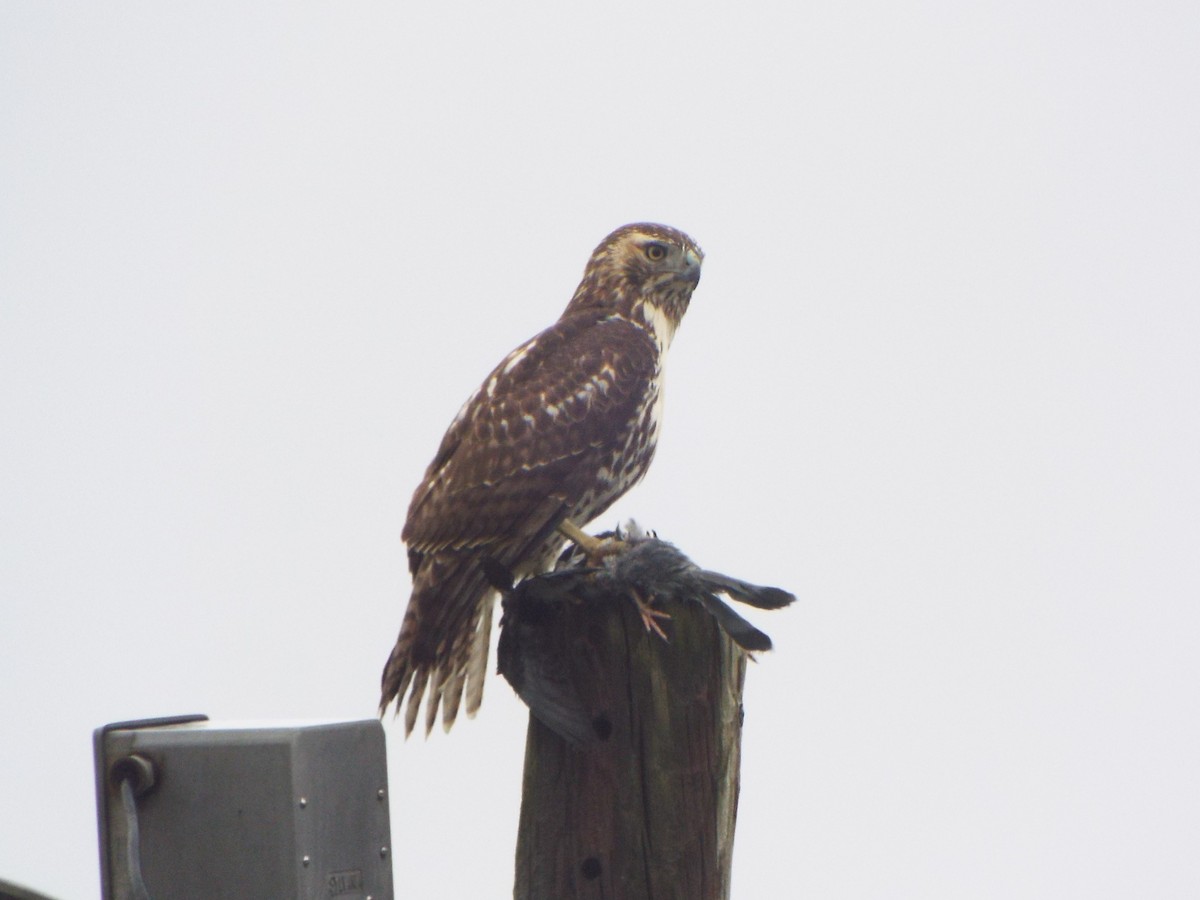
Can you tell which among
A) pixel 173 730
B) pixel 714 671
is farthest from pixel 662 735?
pixel 173 730

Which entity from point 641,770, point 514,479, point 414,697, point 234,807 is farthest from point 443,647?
point 234,807

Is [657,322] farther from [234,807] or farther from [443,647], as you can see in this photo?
[234,807]

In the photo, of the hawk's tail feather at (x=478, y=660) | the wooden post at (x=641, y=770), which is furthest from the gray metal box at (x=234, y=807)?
the hawk's tail feather at (x=478, y=660)

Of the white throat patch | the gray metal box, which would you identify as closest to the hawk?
the white throat patch

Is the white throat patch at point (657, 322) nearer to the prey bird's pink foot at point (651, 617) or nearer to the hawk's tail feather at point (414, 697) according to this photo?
the hawk's tail feather at point (414, 697)

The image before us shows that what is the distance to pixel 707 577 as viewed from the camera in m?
3.34

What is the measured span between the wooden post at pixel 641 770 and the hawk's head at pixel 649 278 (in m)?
2.45

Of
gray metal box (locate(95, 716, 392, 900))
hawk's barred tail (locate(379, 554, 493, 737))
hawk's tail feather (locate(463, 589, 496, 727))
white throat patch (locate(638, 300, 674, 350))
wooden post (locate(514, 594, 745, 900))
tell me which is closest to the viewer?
gray metal box (locate(95, 716, 392, 900))

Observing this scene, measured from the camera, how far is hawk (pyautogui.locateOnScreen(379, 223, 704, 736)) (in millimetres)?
4582

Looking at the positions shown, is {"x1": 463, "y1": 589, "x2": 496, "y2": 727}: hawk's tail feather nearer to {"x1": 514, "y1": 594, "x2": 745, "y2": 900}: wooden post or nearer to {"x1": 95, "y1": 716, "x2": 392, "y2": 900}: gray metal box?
{"x1": 514, "y1": 594, "x2": 745, "y2": 900}: wooden post

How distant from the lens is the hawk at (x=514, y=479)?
15.0 feet

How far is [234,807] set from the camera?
2.54m

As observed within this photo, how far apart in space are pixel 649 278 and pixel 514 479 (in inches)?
45.7

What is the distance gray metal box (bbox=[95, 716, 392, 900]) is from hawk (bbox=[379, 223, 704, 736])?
1.86 metres
